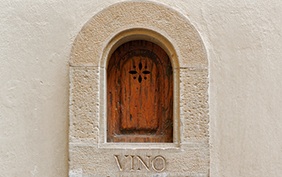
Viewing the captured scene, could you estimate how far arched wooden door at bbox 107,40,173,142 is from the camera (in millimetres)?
2488

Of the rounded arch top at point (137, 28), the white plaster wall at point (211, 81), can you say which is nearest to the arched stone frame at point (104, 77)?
the rounded arch top at point (137, 28)

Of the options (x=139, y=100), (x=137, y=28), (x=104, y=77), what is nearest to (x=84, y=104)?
(x=104, y=77)

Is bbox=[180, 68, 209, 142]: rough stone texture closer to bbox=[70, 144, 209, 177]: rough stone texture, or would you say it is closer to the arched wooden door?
bbox=[70, 144, 209, 177]: rough stone texture

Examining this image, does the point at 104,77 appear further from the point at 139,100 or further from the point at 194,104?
the point at 194,104

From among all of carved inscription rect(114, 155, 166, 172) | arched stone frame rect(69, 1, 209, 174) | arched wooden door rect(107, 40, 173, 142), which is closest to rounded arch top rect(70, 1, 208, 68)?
arched stone frame rect(69, 1, 209, 174)

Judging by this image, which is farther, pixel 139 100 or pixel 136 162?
pixel 139 100

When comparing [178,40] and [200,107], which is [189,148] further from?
[178,40]

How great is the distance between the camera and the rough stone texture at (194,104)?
2.25m

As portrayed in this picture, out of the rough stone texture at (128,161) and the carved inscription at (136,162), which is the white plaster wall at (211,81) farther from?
the carved inscription at (136,162)

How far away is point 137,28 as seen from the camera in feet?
7.59

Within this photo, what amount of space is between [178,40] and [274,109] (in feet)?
4.24

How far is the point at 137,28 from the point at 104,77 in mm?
643

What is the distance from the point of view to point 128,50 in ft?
8.32

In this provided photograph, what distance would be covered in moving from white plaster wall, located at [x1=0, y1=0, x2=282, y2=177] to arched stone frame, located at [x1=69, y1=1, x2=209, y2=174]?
0.42 ft
